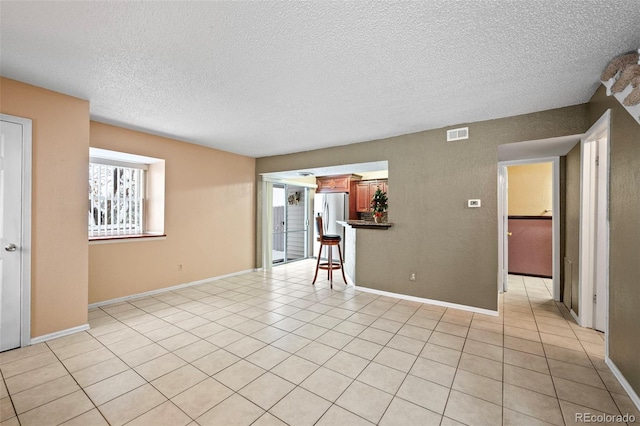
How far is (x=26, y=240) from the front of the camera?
8.48 feet

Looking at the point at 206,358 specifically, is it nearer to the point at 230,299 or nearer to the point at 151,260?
the point at 230,299

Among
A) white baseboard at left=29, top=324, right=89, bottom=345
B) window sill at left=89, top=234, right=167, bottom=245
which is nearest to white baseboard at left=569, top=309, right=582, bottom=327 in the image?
white baseboard at left=29, top=324, right=89, bottom=345

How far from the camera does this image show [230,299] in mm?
4008

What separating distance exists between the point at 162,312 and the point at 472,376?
356 cm

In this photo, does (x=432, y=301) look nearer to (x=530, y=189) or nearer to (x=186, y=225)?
(x=530, y=189)

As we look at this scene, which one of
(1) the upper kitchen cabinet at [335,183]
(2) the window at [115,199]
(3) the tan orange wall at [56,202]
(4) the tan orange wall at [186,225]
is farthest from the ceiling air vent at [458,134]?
(2) the window at [115,199]

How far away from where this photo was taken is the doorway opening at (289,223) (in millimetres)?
6895

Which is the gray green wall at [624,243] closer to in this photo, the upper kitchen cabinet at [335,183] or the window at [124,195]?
the upper kitchen cabinet at [335,183]

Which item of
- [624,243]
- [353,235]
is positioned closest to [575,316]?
[624,243]

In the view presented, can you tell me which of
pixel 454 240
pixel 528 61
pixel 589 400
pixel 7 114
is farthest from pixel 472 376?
pixel 7 114

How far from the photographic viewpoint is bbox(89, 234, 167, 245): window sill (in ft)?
12.0

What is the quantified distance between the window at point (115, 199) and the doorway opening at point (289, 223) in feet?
9.21

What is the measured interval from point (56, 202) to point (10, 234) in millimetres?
445

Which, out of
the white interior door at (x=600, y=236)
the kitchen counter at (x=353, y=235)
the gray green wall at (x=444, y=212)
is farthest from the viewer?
the kitchen counter at (x=353, y=235)
